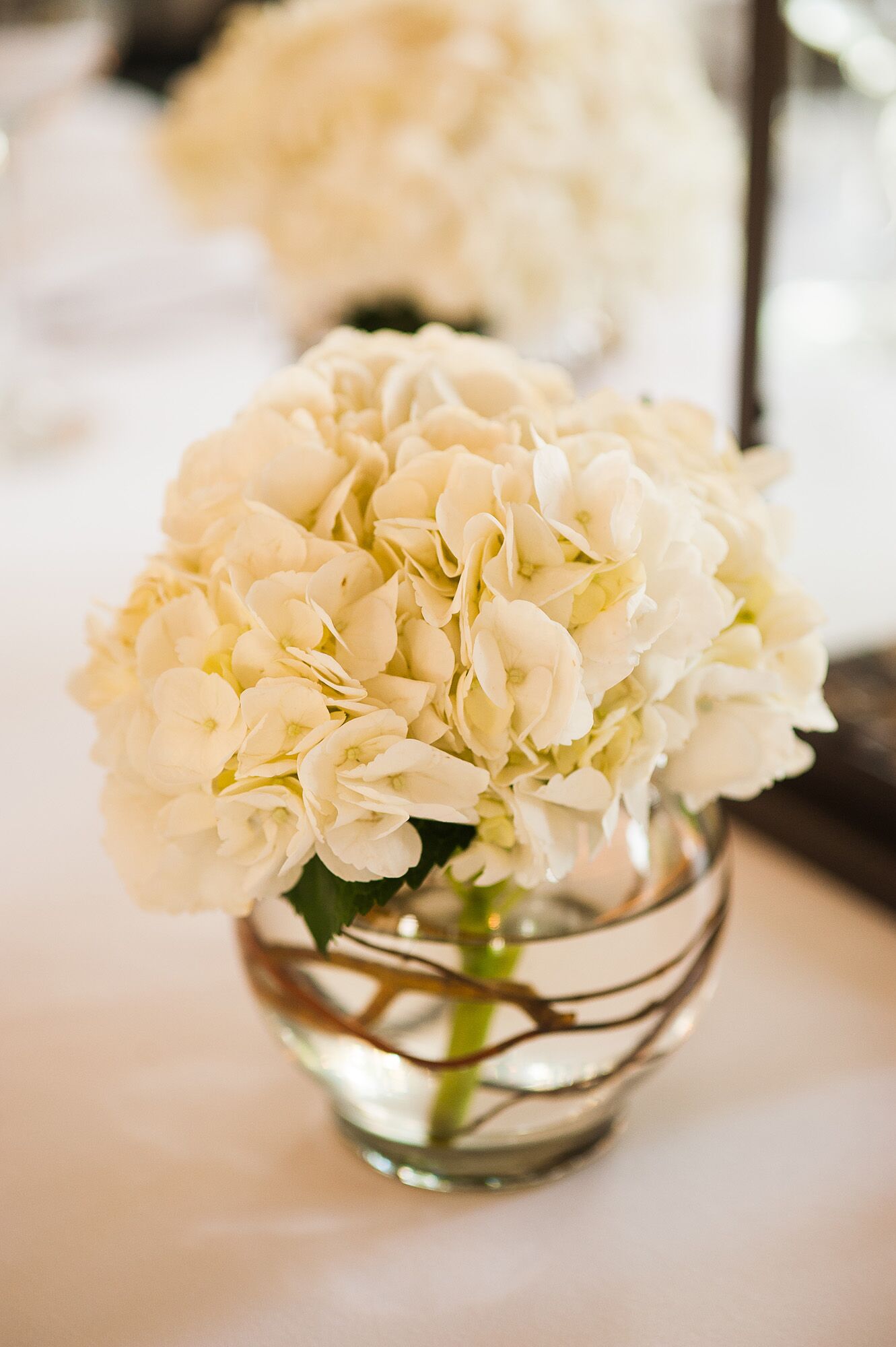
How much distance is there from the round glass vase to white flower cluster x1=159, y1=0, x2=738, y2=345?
0.56 metres

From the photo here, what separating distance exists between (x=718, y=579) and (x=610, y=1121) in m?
0.23

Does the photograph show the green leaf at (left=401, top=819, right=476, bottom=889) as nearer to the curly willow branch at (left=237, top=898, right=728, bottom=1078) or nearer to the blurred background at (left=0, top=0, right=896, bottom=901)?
the curly willow branch at (left=237, top=898, right=728, bottom=1078)

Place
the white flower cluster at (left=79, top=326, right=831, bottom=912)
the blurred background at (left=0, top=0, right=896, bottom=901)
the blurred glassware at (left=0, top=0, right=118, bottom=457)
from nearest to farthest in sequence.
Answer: the white flower cluster at (left=79, top=326, right=831, bottom=912) < the blurred background at (left=0, top=0, right=896, bottom=901) < the blurred glassware at (left=0, top=0, right=118, bottom=457)

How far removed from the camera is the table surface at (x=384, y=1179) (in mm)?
445

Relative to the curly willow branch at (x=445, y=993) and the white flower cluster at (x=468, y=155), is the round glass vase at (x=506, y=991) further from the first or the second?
the white flower cluster at (x=468, y=155)

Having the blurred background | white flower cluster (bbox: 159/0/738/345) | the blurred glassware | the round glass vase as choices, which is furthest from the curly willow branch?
the blurred glassware

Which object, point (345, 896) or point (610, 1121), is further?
point (610, 1121)

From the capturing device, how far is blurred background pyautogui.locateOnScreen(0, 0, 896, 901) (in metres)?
0.63

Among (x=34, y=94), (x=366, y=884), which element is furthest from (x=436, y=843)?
(x=34, y=94)

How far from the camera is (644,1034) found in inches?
17.8

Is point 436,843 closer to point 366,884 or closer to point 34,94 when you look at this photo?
point 366,884

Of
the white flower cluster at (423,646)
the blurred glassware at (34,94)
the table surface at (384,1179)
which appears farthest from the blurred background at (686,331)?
the white flower cluster at (423,646)

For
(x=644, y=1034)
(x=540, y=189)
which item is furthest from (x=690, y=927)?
(x=540, y=189)

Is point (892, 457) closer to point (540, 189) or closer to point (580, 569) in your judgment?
point (540, 189)
